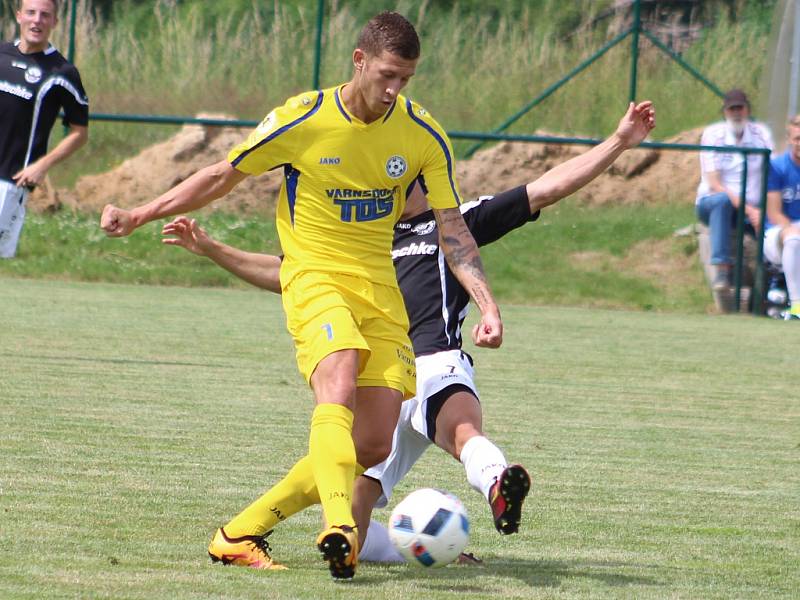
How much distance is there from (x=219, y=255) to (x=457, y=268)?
0.79m

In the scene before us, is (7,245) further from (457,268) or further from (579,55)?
(579,55)

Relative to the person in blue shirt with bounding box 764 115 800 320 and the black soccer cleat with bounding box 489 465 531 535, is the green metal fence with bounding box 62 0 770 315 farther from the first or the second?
the black soccer cleat with bounding box 489 465 531 535

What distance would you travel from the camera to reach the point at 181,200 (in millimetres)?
4535

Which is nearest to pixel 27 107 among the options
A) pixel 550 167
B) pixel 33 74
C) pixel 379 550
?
pixel 33 74

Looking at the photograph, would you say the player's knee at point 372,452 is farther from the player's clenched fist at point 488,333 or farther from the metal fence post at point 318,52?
the metal fence post at point 318,52

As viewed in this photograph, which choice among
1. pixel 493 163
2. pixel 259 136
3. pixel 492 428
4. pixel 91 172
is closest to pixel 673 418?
pixel 492 428

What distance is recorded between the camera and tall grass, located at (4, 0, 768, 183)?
17438mm

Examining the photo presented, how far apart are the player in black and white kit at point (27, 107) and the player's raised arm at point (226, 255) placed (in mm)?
4402

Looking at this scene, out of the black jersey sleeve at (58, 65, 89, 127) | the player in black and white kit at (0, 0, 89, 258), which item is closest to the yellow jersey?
the player in black and white kit at (0, 0, 89, 258)

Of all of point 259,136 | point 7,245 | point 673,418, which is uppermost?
point 259,136

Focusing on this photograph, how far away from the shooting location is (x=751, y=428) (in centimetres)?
757

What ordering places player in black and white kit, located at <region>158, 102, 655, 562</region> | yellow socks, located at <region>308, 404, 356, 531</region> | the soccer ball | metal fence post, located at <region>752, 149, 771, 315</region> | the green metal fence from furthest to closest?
the green metal fence → metal fence post, located at <region>752, 149, 771, 315</region> → player in black and white kit, located at <region>158, 102, 655, 562</region> → the soccer ball → yellow socks, located at <region>308, 404, 356, 531</region>

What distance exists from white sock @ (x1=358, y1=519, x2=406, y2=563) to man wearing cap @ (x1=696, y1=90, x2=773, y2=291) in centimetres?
1123

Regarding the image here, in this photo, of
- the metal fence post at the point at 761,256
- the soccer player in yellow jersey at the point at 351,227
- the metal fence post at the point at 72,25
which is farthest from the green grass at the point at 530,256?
the soccer player in yellow jersey at the point at 351,227
